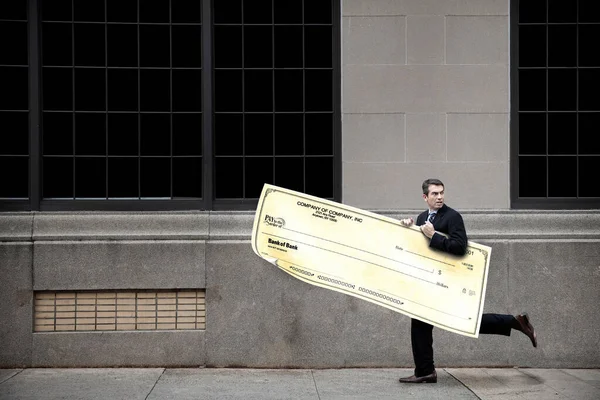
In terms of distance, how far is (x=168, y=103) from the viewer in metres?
10.4

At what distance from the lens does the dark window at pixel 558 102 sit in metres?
10.5

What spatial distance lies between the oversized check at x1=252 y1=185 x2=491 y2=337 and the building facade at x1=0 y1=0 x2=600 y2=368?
0.66m

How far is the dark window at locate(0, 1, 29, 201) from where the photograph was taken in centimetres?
1030

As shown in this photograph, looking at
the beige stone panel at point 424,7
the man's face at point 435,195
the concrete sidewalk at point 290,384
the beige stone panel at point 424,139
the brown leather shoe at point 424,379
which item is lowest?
the concrete sidewalk at point 290,384

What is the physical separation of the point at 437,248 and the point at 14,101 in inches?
213

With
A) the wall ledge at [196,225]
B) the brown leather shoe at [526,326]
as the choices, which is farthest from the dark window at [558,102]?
the brown leather shoe at [526,326]

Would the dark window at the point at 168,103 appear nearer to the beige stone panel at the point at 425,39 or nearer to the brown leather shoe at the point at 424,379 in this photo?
the beige stone panel at the point at 425,39

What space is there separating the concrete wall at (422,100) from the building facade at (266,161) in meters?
0.02

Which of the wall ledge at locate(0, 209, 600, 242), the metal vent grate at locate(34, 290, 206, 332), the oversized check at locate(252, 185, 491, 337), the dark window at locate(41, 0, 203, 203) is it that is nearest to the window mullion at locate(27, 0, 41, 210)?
the dark window at locate(41, 0, 203, 203)

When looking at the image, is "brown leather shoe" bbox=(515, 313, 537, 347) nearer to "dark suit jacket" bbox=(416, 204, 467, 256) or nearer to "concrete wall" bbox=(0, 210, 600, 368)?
"concrete wall" bbox=(0, 210, 600, 368)

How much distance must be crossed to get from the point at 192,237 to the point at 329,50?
2.85 meters

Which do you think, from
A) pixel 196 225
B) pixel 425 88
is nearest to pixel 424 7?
pixel 425 88

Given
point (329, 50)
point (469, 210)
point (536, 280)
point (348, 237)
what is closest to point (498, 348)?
point (536, 280)

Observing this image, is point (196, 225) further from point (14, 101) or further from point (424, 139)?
point (424, 139)
